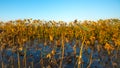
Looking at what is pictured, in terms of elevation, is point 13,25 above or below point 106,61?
above

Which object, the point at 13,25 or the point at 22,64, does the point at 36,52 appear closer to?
the point at 22,64

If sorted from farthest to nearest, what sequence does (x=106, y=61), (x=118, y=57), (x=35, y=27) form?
(x=35, y=27) → (x=118, y=57) → (x=106, y=61)

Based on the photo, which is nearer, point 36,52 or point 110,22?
point 36,52

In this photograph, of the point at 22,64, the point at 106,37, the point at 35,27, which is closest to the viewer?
the point at 22,64

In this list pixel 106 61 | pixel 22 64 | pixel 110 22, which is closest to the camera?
pixel 22 64

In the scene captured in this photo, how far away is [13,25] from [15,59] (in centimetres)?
397

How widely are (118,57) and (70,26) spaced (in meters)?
4.51

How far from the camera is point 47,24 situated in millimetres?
12195

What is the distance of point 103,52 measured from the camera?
27.5ft

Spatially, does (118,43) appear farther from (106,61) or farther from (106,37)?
(106,37)

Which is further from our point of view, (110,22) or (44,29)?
(44,29)

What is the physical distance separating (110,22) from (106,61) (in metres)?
4.23

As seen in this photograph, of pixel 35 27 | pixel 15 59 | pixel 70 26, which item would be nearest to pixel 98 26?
pixel 70 26

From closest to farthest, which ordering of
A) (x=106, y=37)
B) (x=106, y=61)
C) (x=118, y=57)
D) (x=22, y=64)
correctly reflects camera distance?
(x=22, y=64) < (x=106, y=61) < (x=118, y=57) < (x=106, y=37)
